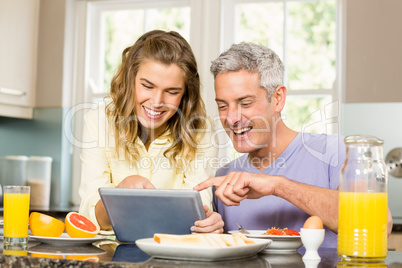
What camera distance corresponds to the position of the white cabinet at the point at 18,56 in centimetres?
346

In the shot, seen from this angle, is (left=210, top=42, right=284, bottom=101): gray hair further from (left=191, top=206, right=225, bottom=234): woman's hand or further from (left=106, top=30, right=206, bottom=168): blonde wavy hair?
(left=191, top=206, right=225, bottom=234): woman's hand

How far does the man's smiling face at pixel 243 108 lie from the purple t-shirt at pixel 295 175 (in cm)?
13

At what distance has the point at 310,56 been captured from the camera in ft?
23.4

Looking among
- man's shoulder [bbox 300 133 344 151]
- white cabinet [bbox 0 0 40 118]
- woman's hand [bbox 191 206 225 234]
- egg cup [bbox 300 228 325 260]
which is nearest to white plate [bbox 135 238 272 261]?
egg cup [bbox 300 228 325 260]

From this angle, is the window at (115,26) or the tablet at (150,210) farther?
the window at (115,26)

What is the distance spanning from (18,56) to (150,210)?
2.47 m

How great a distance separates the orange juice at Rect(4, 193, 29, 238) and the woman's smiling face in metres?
0.75

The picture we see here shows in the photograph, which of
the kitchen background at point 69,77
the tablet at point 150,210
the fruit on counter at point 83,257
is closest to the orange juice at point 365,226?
the tablet at point 150,210

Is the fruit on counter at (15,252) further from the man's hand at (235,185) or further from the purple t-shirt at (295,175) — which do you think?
the purple t-shirt at (295,175)

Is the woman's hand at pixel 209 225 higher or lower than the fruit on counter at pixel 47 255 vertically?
higher

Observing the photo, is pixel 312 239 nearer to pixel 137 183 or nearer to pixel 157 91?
pixel 137 183

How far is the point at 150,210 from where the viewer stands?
1.43 metres

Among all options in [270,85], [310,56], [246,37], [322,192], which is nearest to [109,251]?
[322,192]

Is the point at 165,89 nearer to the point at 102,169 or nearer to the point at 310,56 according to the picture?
the point at 102,169
